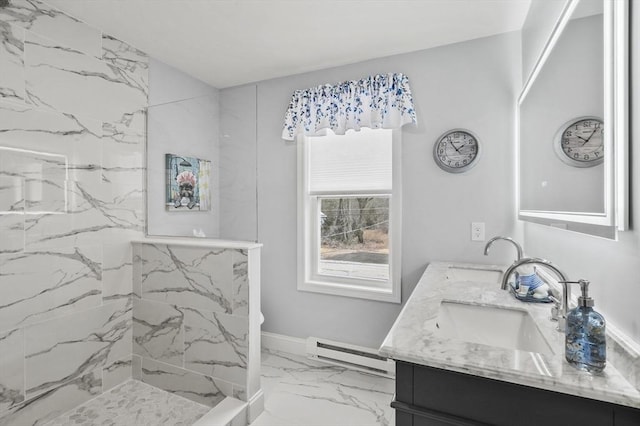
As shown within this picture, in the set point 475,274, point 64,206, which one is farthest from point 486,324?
point 64,206

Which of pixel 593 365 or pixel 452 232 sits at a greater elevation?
pixel 452 232

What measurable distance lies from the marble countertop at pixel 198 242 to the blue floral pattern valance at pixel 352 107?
112 centimetres

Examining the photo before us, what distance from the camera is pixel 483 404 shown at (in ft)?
2.70

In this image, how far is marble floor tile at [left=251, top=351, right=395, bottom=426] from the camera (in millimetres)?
1944

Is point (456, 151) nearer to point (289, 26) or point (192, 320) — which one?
point (289, 26)

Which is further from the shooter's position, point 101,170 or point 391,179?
point 391,179

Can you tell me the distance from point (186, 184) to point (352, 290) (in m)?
1.52

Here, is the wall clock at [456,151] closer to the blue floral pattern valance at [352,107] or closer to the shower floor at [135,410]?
the blue floral pattern valance at [352,107]

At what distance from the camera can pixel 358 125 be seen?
8.24 ft

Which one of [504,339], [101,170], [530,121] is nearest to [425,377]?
[504,339]

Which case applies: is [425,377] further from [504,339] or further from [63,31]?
[63,31]

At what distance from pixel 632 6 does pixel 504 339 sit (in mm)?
1122

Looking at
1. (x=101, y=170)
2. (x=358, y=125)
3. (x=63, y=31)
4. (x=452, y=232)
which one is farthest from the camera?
(x=358, y=125)

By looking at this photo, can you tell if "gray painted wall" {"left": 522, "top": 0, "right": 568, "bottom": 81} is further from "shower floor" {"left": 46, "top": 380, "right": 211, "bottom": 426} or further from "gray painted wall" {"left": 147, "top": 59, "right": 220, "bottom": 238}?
"shower floor" {"left": 46, "top": 380, "right": 211, "bottom": 426}
